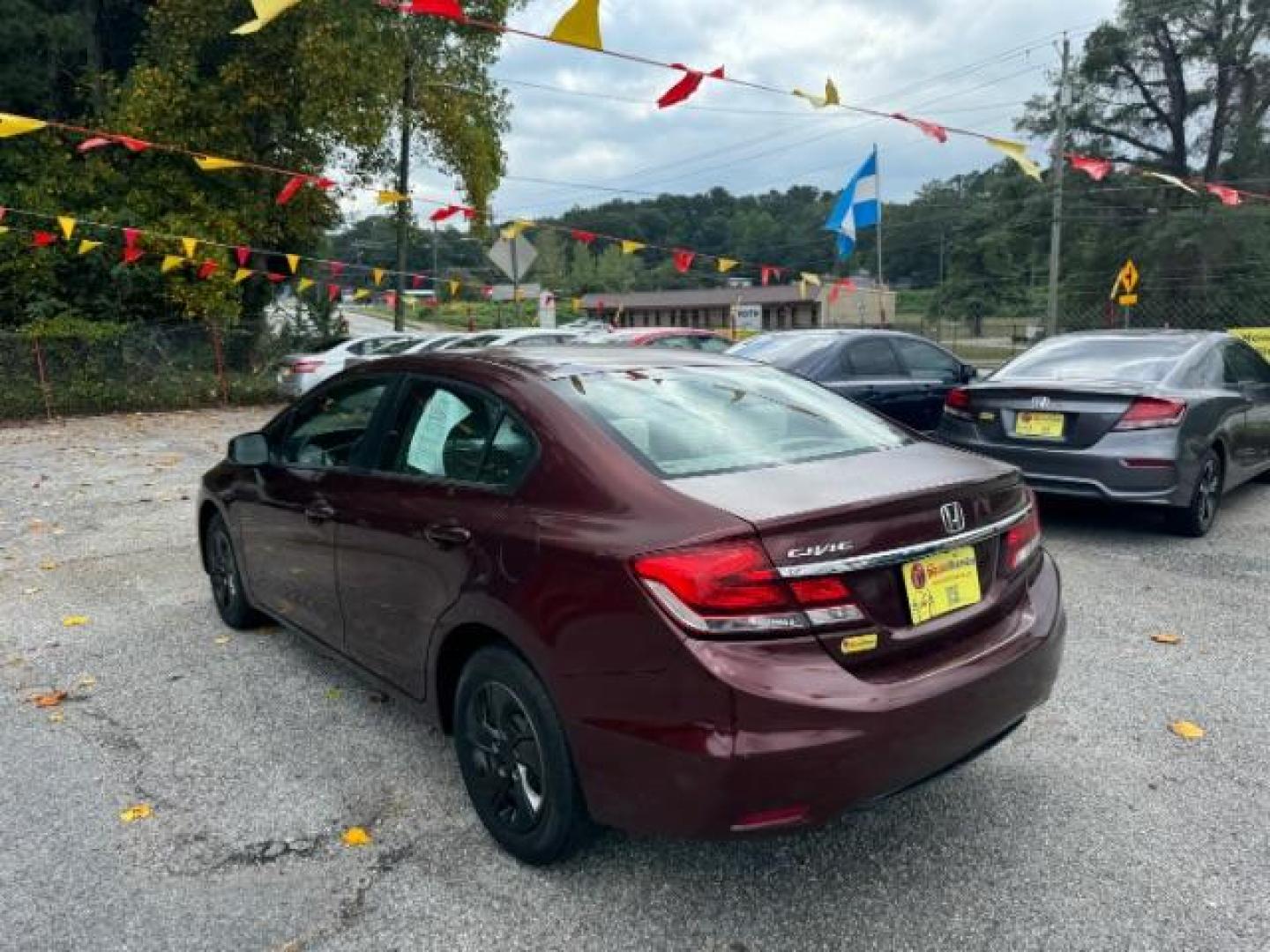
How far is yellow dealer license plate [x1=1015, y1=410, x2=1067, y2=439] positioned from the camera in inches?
237

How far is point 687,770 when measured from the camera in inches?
84.3

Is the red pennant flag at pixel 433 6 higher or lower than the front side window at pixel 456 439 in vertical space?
higher

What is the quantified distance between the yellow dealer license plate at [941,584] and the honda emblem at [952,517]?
0.20 ft

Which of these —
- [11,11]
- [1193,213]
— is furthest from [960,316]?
[11,11]

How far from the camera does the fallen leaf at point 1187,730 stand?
338 centimetres

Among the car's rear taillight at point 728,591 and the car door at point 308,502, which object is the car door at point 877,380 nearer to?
the car door at point 308,502

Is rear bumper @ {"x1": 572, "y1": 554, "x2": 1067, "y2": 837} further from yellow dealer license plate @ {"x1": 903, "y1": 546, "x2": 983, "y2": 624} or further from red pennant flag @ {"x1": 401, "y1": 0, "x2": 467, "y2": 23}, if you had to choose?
red pennant flag @ {"x1": 401, "y1": 0, "x2": 467, "y2": 23}

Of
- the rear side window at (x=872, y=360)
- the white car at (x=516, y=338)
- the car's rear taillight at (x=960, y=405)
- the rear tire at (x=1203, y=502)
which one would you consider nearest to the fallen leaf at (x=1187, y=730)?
the rear tire at (x=1203, y=502)

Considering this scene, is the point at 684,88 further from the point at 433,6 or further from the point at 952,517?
the point at 952,517

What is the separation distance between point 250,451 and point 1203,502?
19.4 ft

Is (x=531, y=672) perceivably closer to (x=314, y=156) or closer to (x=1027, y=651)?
(x=1027, y=651)

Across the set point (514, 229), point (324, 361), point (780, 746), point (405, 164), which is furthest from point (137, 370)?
point (780, 746)

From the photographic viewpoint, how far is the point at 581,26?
5.88m

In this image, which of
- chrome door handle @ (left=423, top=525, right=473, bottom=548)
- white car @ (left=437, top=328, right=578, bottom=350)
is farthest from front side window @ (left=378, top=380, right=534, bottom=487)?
white car @ (left=437, top=328, right=578, bottom=350)
